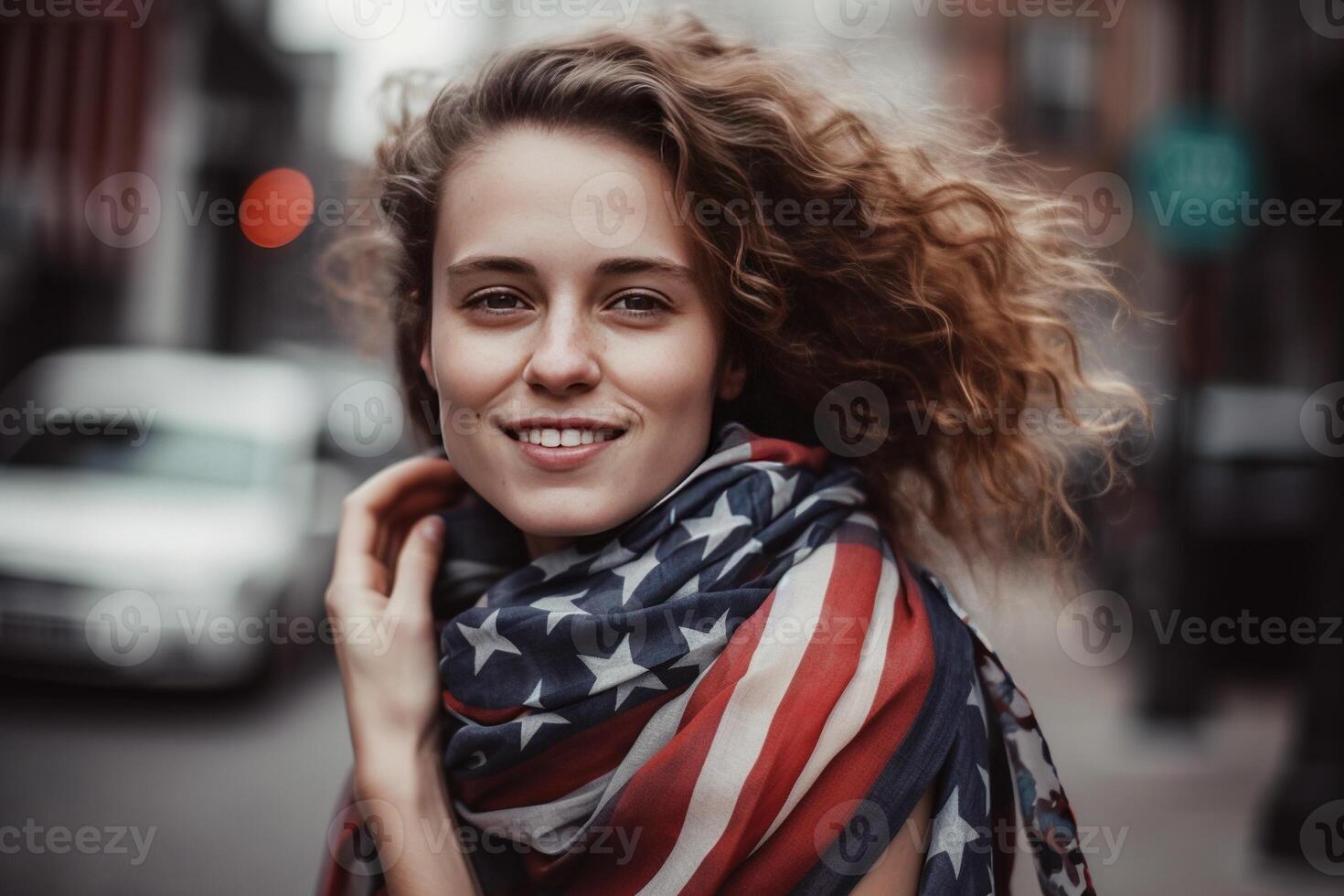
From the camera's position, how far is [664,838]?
1510 mm

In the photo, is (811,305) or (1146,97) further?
Answer: (1146,97)

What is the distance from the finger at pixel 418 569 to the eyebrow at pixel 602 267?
0.55 meters

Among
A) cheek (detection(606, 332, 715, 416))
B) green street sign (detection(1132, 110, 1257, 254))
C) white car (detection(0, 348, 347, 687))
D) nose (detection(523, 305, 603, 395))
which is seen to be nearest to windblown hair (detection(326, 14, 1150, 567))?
cheek (detection(606, 332, 715, 416))

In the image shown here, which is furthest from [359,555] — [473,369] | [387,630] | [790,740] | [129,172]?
[129,172]

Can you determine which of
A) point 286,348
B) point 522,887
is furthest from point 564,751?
point 286,348

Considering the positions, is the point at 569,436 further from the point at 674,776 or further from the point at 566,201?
the point at 674,776

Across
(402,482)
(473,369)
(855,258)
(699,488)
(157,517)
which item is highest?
(855,258)

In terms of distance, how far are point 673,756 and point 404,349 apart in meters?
1.04

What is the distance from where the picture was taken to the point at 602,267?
1579 mm

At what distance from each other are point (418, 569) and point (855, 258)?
3.07 ft

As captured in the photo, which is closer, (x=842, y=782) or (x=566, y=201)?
(x=842, y=782)

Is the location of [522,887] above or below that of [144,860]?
above

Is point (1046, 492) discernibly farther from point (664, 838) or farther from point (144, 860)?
point (144, 860)

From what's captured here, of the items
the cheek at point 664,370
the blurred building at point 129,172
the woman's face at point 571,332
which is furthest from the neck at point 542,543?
the blurred building at point 129,172
